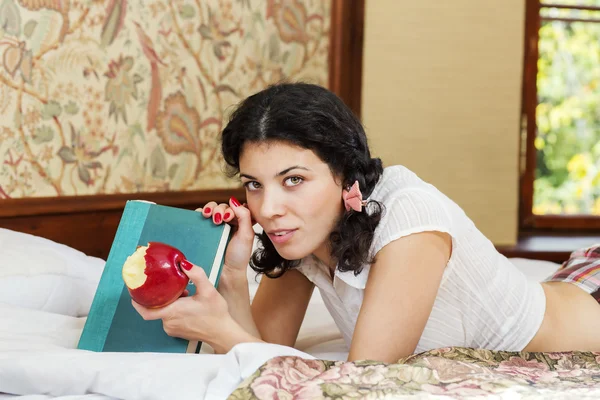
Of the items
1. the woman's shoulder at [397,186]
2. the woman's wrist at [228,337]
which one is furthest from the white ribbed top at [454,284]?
the woman's wrist at [228,337]

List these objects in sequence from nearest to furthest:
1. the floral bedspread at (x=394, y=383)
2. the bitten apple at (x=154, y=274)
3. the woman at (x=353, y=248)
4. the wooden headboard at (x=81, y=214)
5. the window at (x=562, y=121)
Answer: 1. the floral bedspread at (x=394, y=383)
2. the bitten apple at (x=154, y=274)
3. the woman at (x=353, y=248)
4. the wooden headboard at (x=81, y=214)
5. the window at (x=562, y=121)

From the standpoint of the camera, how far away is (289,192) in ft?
4.98

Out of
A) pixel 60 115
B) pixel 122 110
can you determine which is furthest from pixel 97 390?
pixel 122 110

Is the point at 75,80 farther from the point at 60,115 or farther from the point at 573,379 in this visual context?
the point at 573,379

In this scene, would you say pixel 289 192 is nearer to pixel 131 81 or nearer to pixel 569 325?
pixel 569 325

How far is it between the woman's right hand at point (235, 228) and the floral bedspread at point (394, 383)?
485 millimetres

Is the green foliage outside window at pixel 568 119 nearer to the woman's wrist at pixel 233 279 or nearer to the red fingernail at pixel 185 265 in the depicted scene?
the woman's wrist at pixel 233 279

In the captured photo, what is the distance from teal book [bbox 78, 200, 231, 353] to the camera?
1532 millimetres

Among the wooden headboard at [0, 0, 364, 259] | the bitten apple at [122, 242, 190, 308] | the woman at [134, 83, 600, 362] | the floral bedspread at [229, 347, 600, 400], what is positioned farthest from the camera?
the wooden headboard at [0, 0, 364, 259]

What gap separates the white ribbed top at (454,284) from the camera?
155cm

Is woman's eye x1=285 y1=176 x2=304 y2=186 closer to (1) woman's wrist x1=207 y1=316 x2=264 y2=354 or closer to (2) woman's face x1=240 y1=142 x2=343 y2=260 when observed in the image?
(2) woman's face x1=240 y1=142 x2=343 y2=260

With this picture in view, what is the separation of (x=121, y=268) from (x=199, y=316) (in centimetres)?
20

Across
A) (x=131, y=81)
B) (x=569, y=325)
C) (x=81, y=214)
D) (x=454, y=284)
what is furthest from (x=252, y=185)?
(x=131, y=81)

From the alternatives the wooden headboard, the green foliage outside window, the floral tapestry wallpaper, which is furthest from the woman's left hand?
the green foliage outside window
